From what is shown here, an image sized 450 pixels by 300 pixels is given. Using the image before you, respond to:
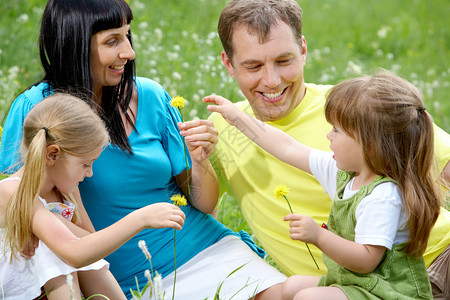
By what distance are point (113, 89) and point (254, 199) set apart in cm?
75

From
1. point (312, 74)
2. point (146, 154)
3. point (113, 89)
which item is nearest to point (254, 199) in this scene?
point (146, 154)

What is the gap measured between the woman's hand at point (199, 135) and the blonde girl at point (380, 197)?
52 centimetres

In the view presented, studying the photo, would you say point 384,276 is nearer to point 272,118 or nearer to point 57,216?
point 272,118

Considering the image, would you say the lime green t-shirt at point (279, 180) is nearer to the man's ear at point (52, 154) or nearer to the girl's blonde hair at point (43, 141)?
the girl's blonde hair at point (43, 141)

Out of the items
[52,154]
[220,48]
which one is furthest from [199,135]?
[220,48]

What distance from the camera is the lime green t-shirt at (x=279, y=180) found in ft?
9.30

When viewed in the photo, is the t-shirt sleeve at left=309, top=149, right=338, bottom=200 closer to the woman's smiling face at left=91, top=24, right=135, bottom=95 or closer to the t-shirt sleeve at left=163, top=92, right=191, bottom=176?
the t-shirt sleeve at left=163, top=92, right=191, bottom=176

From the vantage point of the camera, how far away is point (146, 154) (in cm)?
285

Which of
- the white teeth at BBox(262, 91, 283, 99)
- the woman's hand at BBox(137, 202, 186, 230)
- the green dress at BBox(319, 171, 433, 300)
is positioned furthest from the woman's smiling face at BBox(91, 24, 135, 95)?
the green dress at BBox(319, 171, 433, 300)

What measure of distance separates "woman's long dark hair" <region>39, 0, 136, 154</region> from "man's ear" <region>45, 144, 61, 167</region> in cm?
38

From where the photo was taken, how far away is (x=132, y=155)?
2807 mm

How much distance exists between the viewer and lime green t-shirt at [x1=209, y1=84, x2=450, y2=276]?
283 cm

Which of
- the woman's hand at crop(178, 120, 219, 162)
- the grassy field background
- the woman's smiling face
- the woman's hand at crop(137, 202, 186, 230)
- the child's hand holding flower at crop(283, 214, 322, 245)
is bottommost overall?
the grassy field background

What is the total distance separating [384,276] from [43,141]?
4.02 ft
